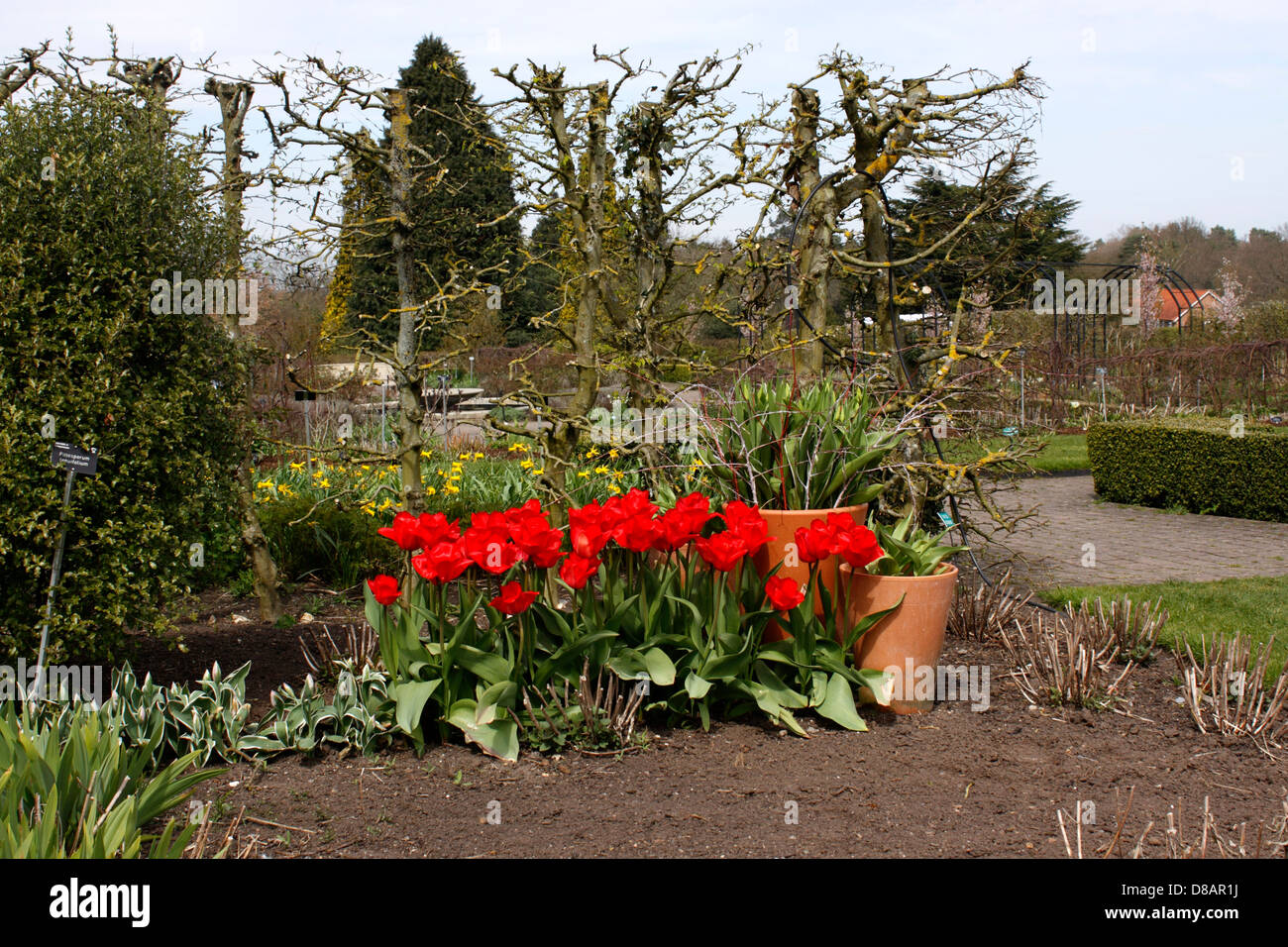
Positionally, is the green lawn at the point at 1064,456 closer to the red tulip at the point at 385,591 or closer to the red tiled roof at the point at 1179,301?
the red tiled roof at the point at 1179,301

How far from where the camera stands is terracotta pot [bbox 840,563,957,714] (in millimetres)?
3807

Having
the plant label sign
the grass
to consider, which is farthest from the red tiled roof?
the plant label sign

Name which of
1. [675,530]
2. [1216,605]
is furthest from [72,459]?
[1216,605]

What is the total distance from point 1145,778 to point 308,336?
1398cm

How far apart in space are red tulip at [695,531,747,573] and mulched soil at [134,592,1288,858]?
0.66 meters

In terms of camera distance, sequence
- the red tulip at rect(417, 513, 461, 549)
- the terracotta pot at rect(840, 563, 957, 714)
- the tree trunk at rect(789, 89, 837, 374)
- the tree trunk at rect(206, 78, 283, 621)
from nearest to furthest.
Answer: the red tulip at rect(417, 513, 461, 549) → the terracotta pot at rect(840, 563, 957, 714) → the tree trunk at rect(206, 78, 283, 621) → the tree trunk at rect(789, 89, 837, 374)

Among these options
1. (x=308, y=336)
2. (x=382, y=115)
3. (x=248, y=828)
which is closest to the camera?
(x=248, y=828)

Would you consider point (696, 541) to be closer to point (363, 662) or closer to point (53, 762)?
point (363, 662)

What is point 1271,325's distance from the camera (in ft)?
59.6

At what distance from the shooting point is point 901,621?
381 cm

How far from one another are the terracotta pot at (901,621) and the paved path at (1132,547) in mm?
2126

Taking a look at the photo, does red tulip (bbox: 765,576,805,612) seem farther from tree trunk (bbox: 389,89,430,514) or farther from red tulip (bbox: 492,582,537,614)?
tree trunk (bbox: 389,89,430,514)

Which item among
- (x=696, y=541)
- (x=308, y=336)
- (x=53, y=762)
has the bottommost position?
(x=53, y=762)
